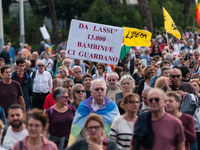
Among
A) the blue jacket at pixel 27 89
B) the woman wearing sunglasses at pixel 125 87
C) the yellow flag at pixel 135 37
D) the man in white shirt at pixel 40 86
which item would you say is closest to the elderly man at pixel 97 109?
the woman wearing sunglasses at pixel 125 87

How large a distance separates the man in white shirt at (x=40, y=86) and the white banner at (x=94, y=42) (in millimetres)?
1439

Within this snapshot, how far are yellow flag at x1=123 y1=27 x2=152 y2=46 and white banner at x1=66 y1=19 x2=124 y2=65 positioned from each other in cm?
380

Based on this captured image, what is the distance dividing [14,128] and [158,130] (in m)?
1.73

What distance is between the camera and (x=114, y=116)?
5719mm

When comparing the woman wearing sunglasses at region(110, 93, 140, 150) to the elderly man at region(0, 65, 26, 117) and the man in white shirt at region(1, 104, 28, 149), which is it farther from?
the elderly man at region(0, 65, 26, 117)

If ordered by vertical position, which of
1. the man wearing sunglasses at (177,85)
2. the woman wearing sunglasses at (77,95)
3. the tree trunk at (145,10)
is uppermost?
the tree trunk at (145,10)

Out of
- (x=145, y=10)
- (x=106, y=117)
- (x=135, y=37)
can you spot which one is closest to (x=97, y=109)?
(x=106, y=117)

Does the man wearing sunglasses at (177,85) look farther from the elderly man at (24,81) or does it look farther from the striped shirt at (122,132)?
the elderly man at (24,81)

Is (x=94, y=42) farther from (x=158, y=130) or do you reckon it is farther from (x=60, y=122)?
(x=158, y=130)

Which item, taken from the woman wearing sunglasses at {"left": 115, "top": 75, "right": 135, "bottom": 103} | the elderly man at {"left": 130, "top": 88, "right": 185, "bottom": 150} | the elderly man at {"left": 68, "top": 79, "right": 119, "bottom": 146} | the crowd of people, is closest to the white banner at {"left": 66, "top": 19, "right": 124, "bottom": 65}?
the crowd of people

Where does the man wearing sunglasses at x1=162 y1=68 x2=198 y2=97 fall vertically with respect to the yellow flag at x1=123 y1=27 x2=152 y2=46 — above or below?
below

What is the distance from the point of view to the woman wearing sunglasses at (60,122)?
20.3 ft

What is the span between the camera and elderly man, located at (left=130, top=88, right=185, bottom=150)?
4.33 metres

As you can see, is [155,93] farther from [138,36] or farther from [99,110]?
[138,36]
